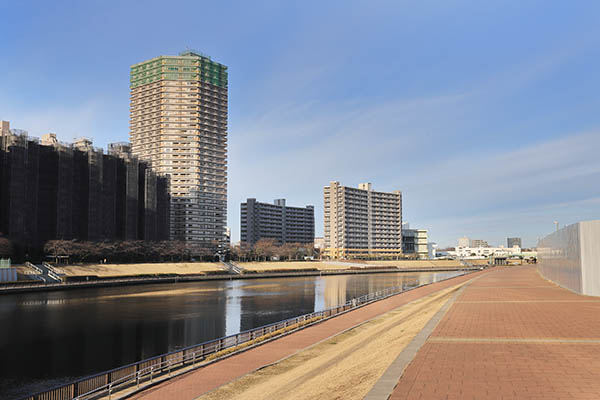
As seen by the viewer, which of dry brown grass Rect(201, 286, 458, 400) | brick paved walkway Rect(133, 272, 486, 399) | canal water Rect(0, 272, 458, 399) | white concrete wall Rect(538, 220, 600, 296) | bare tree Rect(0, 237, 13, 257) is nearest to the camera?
dry brown grass Rect(201, 286, 458, 400)

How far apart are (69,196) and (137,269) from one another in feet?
78.8

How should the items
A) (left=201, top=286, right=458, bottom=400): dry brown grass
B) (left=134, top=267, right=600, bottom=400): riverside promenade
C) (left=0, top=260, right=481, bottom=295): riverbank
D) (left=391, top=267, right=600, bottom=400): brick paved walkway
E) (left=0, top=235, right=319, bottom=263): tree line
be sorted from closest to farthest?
(left=391, top=267, right=600, bottom=400): brick paved walkway < (left=134, top=267, right=600, bottom=400): riverside promenade < (left=201, top=286, right=458, bottom=400): dry brown grass < (left=0, top=260, right=481, bottom=295): riverbank < (left=0, top=235, right=319, bottom=263): tree line

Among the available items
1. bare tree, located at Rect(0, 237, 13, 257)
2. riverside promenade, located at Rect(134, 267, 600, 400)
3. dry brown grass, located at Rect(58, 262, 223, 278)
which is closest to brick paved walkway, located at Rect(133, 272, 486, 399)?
riverside promenade, located at Rect(134, 267, 600, 400)

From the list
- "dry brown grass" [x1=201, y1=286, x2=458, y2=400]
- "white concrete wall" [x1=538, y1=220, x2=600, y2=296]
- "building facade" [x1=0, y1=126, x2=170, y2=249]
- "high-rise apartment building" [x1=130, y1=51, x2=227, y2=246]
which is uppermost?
"high-rise apartment building" [x1=130, y1=51, x2=227, y2=246]

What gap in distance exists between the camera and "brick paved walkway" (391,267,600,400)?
1223cm

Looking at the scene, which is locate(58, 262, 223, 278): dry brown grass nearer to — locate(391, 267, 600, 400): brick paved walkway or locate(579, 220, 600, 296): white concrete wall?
locate(579, 220, 600, 296): white concrete wall

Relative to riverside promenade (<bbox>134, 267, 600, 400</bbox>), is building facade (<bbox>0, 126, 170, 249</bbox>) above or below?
above

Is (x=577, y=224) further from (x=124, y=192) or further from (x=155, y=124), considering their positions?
(x=155, y=124)

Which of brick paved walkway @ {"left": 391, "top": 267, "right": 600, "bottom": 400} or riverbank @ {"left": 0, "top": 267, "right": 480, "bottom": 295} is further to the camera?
riverbank @ {"left": 0, "top": 267, "right": 480, "bottom": 295}

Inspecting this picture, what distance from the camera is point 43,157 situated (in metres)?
106

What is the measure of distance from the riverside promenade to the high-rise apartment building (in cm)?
15432

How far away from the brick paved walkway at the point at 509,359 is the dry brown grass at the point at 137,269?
78.3 m

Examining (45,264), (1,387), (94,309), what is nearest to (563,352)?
(1,387)

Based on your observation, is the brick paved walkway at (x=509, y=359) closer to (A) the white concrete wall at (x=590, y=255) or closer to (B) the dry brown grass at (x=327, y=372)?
(B) the dry brown grass at (x=327, y=372)
